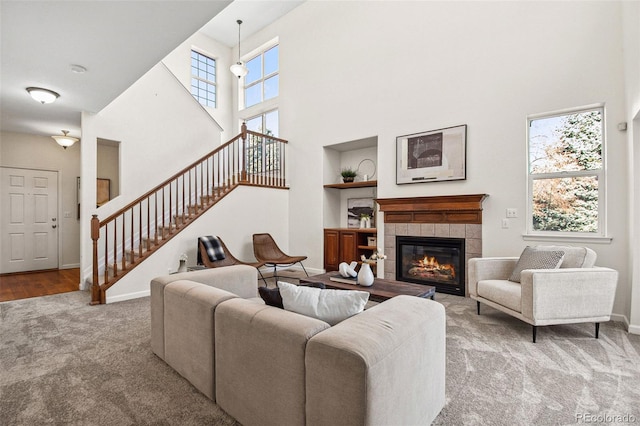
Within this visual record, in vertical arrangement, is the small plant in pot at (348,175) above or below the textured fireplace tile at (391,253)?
above

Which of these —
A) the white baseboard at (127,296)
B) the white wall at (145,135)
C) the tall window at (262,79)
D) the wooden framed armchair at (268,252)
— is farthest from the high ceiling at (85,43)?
the tall window at (262,79)

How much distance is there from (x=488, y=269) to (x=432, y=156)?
77.3 inches

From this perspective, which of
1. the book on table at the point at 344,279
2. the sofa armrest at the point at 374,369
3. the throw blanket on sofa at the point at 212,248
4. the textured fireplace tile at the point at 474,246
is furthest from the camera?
the throw blanket on sofa at the point at 212,248

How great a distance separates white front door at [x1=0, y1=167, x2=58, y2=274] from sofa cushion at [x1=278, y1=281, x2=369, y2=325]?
6.99m

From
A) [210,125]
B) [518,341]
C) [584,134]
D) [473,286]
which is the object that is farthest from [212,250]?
[584,134]

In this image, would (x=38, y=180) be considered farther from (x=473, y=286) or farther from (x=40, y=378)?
(x=473, y=286)

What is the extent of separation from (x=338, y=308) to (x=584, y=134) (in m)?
3.99

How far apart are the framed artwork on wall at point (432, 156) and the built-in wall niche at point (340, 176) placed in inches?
29.8

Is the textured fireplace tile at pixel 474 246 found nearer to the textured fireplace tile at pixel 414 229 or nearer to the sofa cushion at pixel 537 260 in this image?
the textured fireplace tile at pixel 414 229

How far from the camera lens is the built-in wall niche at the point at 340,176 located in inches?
233

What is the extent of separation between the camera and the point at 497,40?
4242 millimetres

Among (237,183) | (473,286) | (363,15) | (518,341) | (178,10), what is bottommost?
(518,341)

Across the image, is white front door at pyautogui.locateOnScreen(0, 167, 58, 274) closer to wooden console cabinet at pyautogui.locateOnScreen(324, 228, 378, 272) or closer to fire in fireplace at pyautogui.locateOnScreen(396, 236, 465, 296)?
wooden console cabinet at pyautogui.locateOnScreen(324, 228, 378, 272)

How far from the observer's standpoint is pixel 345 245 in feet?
19.1
